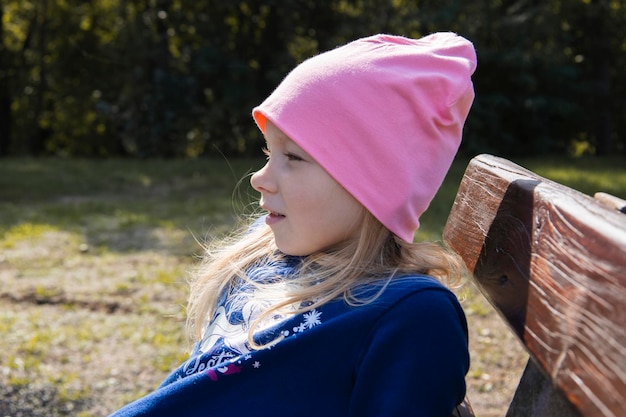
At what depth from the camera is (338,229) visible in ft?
5.61

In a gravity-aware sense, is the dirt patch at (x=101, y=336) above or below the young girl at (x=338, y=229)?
below

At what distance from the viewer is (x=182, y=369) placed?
1.77 metres

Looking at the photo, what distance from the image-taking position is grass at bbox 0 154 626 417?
422 centimetres

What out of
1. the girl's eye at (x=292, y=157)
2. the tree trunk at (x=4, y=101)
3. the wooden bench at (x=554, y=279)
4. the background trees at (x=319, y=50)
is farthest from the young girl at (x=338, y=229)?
the tree trunk at (x=4, y=101)

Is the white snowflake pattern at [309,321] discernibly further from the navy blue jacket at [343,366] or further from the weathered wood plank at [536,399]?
the weathered wood plank at [536,399]

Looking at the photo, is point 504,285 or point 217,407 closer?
point 504,285

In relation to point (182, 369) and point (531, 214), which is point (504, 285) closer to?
point (531, 214)

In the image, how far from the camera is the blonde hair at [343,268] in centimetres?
164

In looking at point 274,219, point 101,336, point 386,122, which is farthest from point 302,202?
point 101,336

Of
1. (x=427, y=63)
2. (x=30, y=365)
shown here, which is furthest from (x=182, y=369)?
(x=30, y=365)

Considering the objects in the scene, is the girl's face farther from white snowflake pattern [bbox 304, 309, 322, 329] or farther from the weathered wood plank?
the weathered wood plank

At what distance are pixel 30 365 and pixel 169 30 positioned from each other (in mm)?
12224

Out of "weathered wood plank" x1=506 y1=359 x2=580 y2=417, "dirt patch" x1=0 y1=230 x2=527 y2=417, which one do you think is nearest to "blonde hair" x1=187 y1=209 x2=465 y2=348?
"weathered wood plank" x1=506 y1=359 x2=580 y2=417

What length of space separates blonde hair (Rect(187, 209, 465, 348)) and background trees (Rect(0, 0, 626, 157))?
1280cm
